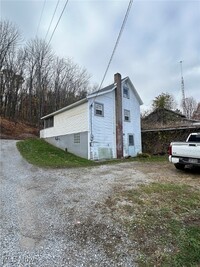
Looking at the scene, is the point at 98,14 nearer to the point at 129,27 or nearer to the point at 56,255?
the point at 129,27

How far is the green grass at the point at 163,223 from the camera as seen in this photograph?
8.97ft

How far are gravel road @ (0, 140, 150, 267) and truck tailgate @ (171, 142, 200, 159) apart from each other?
9.41 ft

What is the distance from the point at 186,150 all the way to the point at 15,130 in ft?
73.3

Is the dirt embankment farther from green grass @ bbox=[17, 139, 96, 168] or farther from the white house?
green grass @ bbox=[17, 139, 96, 168]

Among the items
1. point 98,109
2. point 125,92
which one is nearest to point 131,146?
point 125,92

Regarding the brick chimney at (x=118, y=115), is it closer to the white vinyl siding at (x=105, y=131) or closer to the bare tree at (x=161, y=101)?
the white vinyl siding at (x=105, y=131)

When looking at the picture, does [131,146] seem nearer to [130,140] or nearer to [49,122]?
[130,140]

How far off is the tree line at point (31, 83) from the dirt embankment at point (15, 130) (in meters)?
2.29

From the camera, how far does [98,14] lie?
6.39m

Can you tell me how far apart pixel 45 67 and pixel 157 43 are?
28625mm

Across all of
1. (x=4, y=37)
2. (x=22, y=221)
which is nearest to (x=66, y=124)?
(x=22, y=221)

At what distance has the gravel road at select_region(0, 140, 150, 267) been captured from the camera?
2.73 meters

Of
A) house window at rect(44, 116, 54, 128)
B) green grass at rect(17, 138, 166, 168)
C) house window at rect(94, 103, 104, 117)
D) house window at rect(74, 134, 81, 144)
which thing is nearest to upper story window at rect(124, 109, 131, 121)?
house window at rect(94, 103, 104, 117)

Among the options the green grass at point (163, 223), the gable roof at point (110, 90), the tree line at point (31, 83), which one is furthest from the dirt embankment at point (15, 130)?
the green grass at point (163, 223)
